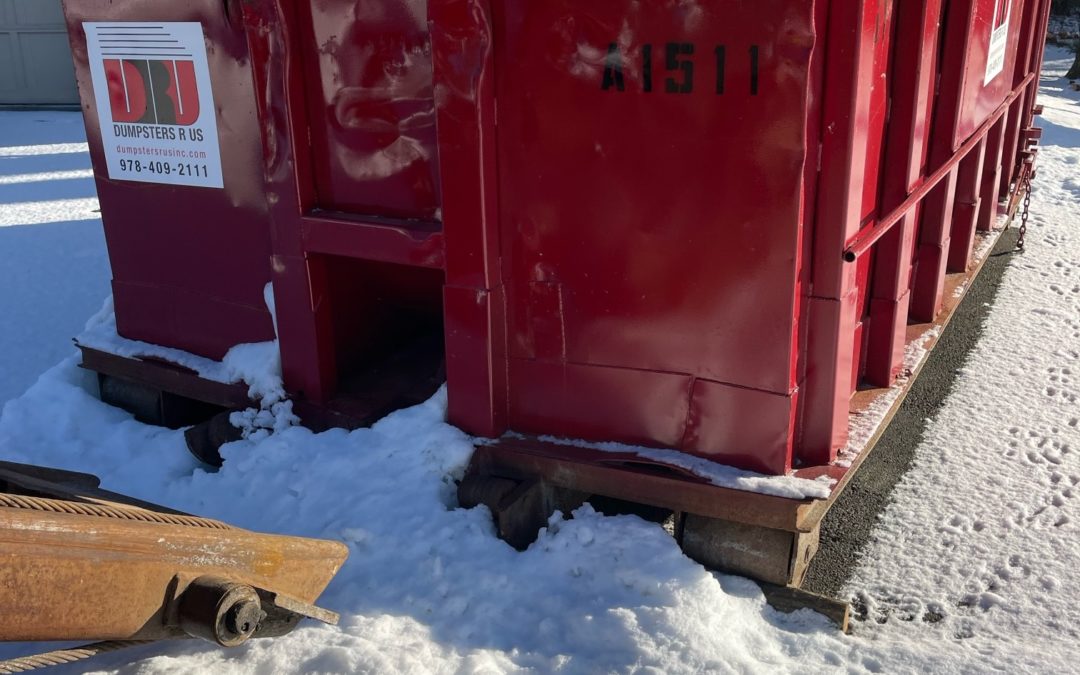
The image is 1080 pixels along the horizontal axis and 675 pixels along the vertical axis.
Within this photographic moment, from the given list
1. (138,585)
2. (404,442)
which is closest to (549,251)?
(404,442)

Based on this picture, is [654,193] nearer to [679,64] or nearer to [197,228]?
[679,64]

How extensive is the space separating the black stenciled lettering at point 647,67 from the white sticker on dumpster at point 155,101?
1.67 m

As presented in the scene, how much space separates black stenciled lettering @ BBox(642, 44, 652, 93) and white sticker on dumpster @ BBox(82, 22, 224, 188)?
5.48ft

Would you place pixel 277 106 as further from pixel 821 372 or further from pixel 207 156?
pixel 821 372

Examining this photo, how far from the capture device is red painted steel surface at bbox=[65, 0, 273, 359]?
3.62 metres

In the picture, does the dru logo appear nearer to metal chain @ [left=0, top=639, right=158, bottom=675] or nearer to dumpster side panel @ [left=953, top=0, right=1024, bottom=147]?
metal chain @ [left=0, top=639, right=158, bottom=675]

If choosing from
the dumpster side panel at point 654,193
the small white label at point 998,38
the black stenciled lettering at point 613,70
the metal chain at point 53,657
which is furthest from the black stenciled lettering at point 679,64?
the small white label at point 998,38

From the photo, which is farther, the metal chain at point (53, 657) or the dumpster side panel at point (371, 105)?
the dumpster side panel at point (371, 105)

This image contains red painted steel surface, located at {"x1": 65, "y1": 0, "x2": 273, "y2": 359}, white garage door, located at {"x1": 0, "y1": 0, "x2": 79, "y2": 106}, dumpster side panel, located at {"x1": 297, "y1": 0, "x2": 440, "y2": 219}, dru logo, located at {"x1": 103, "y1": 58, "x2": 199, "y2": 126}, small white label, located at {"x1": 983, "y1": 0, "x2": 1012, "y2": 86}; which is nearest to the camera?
dumpster side panel, located at {"x1": 297, "y1": 0, "x2": 440, "y2": 219}

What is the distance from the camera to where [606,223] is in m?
3.06

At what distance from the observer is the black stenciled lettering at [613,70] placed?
9.46 ft

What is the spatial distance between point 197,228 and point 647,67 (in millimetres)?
1973

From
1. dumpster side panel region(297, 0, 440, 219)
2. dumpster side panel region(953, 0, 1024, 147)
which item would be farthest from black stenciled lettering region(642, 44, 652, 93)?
dumpster side panel region(953, 0, 1024, 147)

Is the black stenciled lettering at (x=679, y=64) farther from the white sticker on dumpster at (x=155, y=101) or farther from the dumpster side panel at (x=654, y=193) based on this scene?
the white sticker on dumpster at (x=155, y=101)
